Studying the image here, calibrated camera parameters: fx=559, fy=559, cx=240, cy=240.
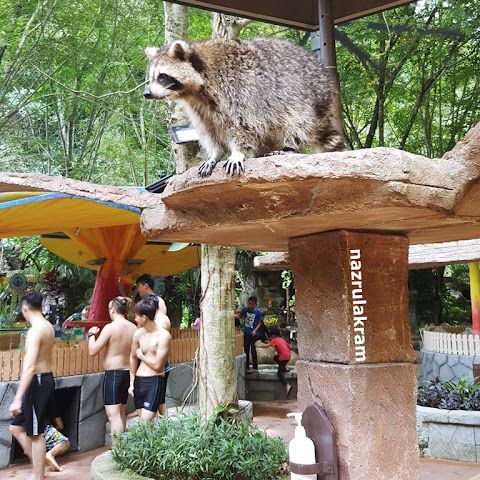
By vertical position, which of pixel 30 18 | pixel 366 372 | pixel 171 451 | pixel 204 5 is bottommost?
pixel 171 451

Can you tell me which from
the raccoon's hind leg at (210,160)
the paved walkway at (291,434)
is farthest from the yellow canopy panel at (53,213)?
the paved walkway at (291,434)

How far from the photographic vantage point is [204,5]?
3738 millimetres

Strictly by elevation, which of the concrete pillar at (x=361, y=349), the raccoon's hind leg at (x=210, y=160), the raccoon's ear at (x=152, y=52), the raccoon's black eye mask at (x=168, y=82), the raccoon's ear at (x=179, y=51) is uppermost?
the raccoon's ear at (x=152, y=52)

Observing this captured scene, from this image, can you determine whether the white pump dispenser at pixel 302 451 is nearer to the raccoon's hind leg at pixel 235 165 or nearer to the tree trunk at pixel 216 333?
the raccoon's hind leg at pixel 235 165

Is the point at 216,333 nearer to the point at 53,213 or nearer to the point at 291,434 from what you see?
the point at 53,213

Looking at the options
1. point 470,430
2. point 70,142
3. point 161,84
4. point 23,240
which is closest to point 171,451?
point 161,84

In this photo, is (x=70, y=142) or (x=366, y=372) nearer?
(x=366, y=372)

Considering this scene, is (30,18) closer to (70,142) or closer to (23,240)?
(70,142)

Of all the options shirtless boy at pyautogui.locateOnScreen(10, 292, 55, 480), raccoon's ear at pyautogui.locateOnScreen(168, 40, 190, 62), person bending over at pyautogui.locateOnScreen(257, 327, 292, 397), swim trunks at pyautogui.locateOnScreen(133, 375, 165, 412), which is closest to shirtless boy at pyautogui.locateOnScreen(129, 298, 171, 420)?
swim trunks at pyautogui.locateOnScreen(133, 375, 165, 412)

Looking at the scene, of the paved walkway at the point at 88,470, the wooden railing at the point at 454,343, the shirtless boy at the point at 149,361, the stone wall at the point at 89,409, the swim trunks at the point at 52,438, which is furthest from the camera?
the wooden railing at the point at 454,343

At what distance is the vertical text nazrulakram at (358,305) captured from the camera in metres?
2.89

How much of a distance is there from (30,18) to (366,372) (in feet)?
37.3

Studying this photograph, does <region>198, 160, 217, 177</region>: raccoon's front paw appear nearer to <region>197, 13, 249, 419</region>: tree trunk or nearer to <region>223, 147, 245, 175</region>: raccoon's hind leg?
<region>223, 147, 245, 175</region>: raccoon's hind leg

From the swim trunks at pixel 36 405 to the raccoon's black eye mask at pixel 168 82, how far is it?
3.30 m
